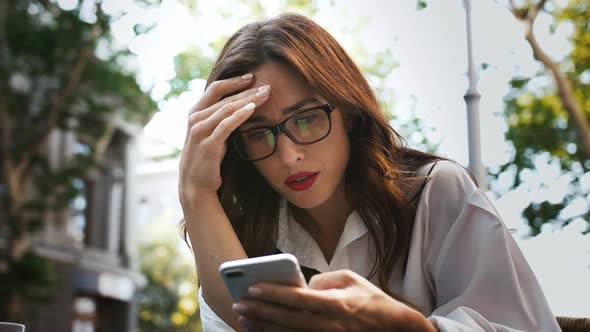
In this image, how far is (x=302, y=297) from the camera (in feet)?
2.93

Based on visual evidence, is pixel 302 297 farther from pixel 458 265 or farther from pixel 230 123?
pixel 230 123

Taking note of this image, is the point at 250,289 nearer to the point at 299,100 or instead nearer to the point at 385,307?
the point at 385,307

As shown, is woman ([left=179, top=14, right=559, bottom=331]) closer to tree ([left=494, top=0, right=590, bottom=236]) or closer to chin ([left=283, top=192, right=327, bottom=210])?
chin ([left=283, top=192, right=327, bottom=210])

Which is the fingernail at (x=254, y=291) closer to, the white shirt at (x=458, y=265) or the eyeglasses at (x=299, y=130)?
the white shirt at (x=458, y=265)

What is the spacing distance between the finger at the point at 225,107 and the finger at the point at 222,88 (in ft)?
0.11

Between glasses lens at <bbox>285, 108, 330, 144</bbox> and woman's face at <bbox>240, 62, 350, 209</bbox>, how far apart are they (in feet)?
0.04

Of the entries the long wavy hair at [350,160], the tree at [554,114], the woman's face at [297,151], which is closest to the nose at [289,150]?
the woman's face at [297,151]

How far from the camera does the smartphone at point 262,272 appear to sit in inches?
35.5

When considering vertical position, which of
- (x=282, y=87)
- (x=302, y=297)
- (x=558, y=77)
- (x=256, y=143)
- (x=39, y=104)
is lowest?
(x=302, y=297)

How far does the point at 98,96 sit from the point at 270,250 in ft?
33.5

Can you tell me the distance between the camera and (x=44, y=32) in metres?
9.72

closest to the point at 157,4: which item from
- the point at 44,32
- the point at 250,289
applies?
the point at 44,32

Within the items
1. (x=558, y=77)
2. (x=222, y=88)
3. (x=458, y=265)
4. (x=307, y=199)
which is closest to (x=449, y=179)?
(x=458, y=265)

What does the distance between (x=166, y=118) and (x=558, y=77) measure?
3596 millimetres
